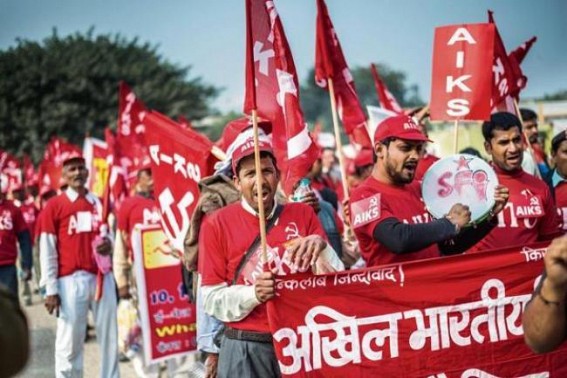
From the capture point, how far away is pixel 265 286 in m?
4.49

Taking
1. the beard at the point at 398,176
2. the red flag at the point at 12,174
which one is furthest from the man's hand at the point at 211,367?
the red flag at the point at 12,174

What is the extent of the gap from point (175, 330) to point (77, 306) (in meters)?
1.03

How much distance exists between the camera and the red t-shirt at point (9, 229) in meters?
10.5

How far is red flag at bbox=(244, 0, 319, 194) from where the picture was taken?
15.8 ft

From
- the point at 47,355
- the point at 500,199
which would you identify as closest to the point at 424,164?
the point at 500,199

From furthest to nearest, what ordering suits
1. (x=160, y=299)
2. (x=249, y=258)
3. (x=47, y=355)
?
(x=47, y=355) < (x=160, y=299) < (x=249, y=258)

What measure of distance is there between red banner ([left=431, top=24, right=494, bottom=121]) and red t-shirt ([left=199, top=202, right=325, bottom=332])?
2.79 m

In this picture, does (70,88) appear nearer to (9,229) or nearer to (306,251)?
(9,229)

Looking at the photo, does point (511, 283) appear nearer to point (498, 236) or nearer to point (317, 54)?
point (498, 236)

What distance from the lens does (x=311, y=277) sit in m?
4.76

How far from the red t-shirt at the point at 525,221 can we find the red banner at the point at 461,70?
4.49 feet

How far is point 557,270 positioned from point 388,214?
2.34 m

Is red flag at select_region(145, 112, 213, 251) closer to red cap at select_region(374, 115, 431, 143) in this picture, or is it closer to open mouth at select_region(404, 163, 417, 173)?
red cap at select_region(374, 115, 431, 143)

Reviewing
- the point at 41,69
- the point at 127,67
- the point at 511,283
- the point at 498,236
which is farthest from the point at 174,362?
the point at 127,67
